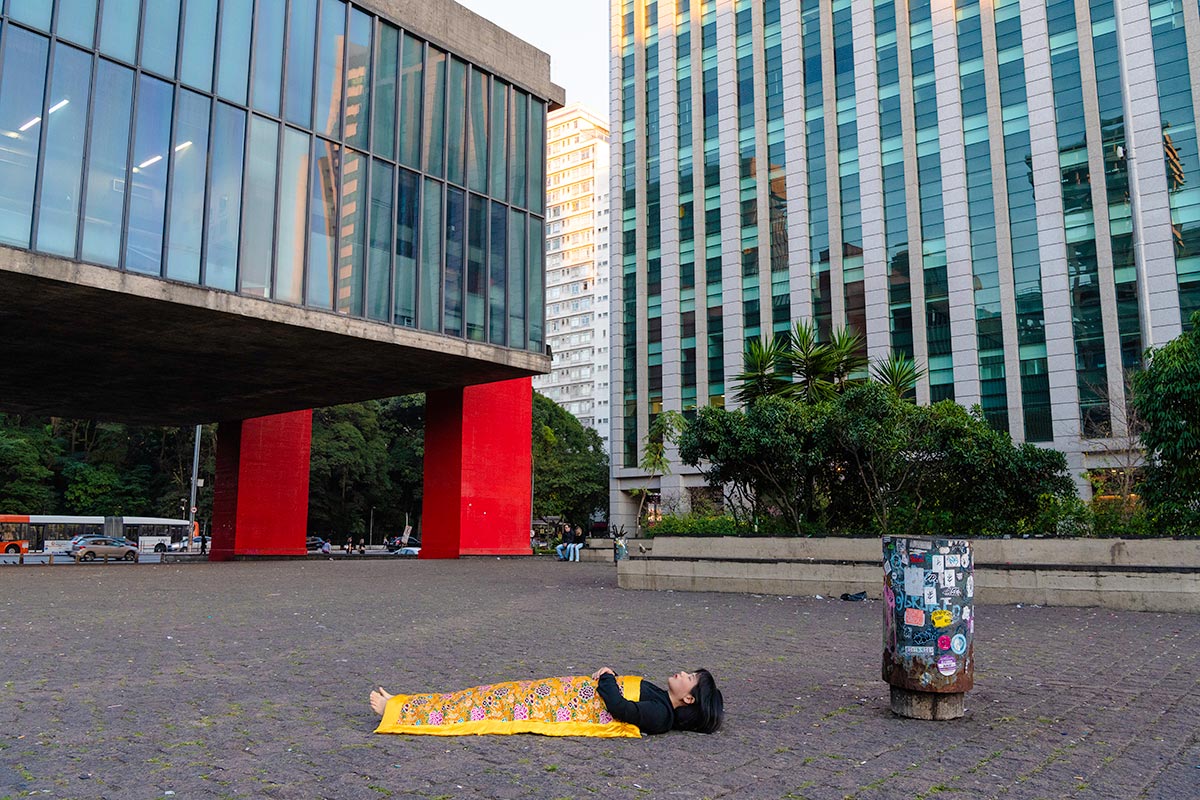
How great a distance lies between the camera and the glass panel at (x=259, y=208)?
863 inches

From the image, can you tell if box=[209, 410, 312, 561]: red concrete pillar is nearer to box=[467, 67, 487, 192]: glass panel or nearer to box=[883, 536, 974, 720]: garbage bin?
box=[467, 67, 487, 192]: glass panel

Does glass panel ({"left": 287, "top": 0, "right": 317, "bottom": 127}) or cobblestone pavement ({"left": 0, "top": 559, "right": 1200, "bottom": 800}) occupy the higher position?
glass panel ({"left": 287, "top": 0, "right": 317, "bottom": 127})

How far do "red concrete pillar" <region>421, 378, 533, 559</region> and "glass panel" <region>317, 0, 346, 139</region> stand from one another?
13.3 meters

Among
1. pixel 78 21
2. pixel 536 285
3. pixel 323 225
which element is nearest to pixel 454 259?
pixel 536 285

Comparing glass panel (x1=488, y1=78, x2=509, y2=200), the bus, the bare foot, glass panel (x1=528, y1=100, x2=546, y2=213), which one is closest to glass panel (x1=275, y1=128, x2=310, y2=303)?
glass panel (x1=488, y1=78, x2=509, y2=200)

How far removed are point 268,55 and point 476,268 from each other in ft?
26.7

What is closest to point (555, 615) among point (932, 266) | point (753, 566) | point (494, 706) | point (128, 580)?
point (753, 566)

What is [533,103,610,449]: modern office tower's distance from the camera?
126312 mm

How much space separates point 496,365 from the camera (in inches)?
1080

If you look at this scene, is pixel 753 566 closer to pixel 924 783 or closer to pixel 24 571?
pixel 924 783

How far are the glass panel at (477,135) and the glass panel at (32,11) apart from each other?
11512 mm

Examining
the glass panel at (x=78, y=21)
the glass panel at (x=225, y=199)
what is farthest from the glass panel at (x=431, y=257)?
the glass panel at (x=78, y=21)

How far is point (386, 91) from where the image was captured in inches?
1008

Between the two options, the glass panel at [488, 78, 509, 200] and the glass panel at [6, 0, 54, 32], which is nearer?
the glass panel at [6, 0, 54, 32]
